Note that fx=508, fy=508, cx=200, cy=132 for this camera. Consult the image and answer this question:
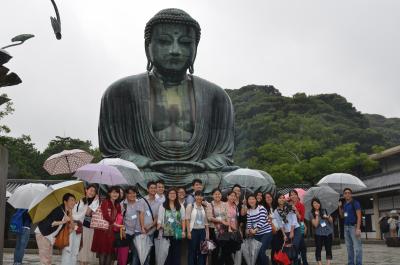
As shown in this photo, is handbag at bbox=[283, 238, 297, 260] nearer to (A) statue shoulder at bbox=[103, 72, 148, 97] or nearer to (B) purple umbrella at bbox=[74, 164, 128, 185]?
(B) purple umbrella at bbox=[74, 164, 128, 185]

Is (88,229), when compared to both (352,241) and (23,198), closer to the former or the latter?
(23,198)

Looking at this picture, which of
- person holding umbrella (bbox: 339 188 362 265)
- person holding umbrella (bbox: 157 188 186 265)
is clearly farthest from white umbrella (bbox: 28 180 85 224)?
person holding umbrella (bbox: 339 188 362 265)

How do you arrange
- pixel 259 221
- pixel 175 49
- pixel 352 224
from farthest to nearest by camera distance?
pixel 175 49 → pixel 352 224 → pixel 259 221

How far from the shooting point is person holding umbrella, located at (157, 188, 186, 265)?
5.94m

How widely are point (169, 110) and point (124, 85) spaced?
1.06m

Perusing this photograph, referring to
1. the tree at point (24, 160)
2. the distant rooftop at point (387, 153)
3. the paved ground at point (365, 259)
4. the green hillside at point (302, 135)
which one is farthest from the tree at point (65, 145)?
the paved ground at point (365, 259)

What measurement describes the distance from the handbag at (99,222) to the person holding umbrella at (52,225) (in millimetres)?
381

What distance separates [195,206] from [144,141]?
4.03m

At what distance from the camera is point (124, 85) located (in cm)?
1045

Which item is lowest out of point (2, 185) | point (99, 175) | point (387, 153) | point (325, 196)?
point (2, 185)

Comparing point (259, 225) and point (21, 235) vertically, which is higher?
point (259, 225)

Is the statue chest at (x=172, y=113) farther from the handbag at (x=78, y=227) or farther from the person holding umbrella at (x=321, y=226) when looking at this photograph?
the handbag at (x=78, y=227)

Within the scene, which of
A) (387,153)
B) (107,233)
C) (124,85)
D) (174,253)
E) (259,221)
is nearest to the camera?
(107,233)

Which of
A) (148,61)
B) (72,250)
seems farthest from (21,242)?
(148,61)
